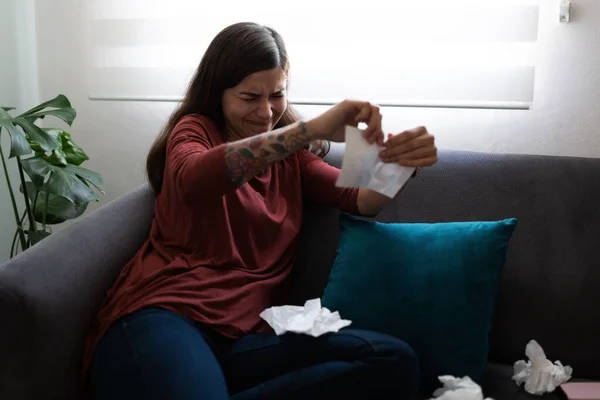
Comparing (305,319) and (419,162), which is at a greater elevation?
(419,162)

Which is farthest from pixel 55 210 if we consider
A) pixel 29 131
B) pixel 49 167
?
pixel 29 131

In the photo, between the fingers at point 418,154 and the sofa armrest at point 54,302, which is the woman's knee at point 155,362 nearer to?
the sofa armrest at point 54,302

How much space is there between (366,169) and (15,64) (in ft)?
4.95

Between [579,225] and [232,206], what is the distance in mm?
835

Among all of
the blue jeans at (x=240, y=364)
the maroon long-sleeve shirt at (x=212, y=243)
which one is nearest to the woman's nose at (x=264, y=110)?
the maroon long-sleeve shirt at (x=212, y=243)

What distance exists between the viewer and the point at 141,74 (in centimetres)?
229

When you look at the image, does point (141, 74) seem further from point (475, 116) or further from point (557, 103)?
point (557, 103)

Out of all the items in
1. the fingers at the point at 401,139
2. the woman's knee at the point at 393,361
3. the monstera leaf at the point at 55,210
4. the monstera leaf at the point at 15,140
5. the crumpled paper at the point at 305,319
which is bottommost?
the woman's knee at the point at 393,361

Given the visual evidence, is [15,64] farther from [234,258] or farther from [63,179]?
[234,258]

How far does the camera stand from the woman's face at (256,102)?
5.17ft

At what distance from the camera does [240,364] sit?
1.46m

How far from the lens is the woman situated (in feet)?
4.46

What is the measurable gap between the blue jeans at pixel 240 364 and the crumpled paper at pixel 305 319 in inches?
0.7

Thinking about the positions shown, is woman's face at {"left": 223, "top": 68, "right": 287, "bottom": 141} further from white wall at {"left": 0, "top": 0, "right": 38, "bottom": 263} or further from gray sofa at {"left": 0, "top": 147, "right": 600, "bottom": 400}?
white wall at {"left": 0, "top": 0, "right": 38, "bottom": 263}
